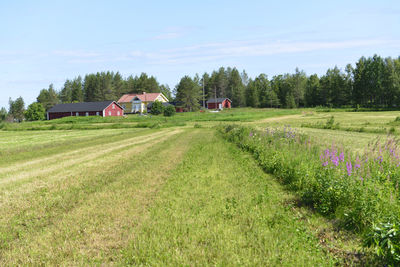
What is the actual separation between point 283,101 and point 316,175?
396ft

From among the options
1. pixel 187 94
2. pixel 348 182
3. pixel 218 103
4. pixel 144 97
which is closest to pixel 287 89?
pixel 218 103

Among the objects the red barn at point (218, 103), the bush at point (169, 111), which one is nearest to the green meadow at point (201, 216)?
the bush at point (169, 111)

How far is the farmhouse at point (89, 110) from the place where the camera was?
290ft

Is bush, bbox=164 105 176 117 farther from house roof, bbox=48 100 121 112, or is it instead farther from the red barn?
the red barn

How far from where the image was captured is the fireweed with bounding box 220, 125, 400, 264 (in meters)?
5.90

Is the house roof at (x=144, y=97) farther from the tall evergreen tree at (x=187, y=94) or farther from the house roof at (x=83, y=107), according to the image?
the house roof at (x=83, y=107)

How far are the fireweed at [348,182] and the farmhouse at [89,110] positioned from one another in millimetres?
83397

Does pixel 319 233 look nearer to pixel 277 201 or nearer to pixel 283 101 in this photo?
pixel 277 201

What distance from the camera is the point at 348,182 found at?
7027 mm

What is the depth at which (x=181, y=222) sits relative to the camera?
6.74 meters

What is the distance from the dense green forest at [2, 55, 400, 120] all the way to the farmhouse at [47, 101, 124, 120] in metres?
22.2

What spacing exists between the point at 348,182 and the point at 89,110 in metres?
91.3

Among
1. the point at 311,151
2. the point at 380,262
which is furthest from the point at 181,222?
the point at 311,151

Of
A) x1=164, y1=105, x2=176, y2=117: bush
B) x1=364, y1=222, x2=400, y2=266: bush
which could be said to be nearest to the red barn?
A: x1=164, y1=105, x2=176, y2=117: bush
